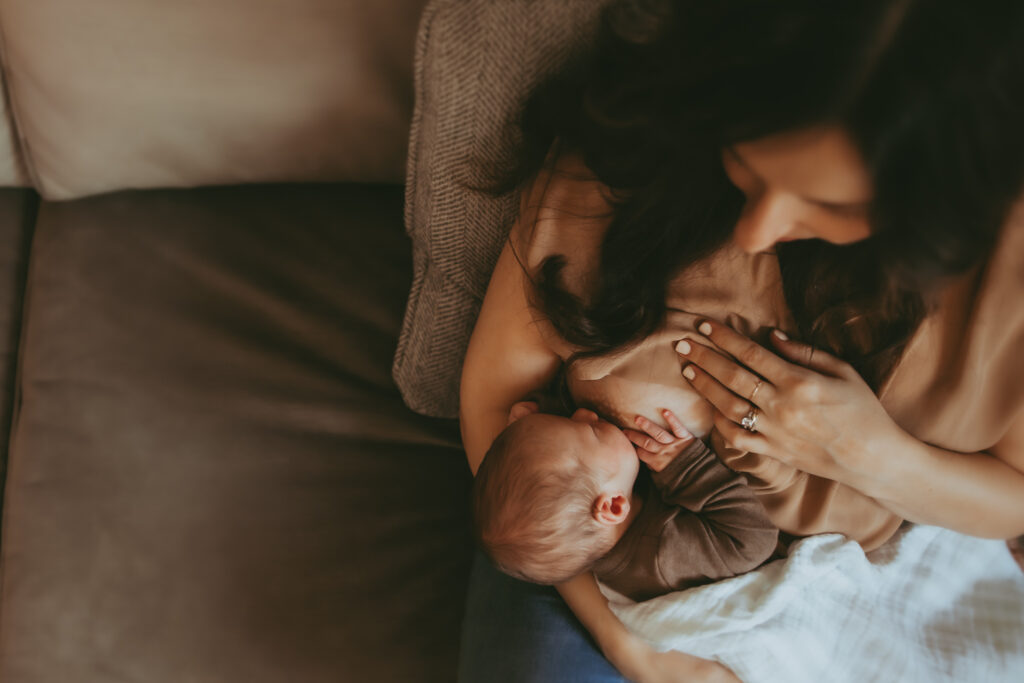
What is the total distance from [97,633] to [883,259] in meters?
1.26

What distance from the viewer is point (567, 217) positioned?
92 centimetres

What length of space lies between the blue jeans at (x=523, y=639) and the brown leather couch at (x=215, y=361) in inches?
5.4

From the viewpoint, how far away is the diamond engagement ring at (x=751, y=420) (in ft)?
2.93

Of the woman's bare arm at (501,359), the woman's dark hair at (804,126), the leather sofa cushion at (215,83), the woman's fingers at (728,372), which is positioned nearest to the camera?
the woman's dark hair at (804,126)

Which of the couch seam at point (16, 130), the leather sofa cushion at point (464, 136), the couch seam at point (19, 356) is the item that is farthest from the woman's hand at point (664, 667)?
the couch seam at point (16, 130)

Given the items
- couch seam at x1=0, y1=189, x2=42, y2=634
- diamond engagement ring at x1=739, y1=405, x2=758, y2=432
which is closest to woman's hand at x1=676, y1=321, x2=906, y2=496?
diamond engagement ring at x1=739, y1=405, x2=758, y2=432

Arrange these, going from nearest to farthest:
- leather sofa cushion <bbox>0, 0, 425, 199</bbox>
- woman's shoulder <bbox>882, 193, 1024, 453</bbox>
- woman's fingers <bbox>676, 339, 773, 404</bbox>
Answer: woman's shoulder <bbox>882, 193, 1024, 453</bbox>
woman's fingers <bbox>676, 339, 773, 404</bbox>
leather sofa cushion <bbox>0, 0, 425, 199</bbox>

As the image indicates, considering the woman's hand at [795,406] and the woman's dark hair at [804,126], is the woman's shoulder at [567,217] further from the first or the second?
the woman's hand at [795,406]

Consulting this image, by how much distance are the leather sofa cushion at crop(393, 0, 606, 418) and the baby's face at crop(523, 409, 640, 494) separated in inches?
9.8

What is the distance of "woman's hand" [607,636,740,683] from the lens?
970 mm

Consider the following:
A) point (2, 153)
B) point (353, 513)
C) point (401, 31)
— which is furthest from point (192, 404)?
point (401, 31)

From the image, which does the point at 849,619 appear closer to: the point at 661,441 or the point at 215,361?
the point at 661,441

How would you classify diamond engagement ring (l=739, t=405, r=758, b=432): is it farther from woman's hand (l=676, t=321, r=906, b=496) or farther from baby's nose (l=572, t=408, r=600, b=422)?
baby's nose (l=572, t=408, r=600, b=422)

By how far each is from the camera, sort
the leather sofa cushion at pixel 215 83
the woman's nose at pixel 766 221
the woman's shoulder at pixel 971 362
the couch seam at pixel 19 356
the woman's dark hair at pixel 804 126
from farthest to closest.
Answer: the couch seam at pixel 19 356
the leather sofa cushion at pixel 215 83
the woman's shoulder at pixel 971 362
the woman's nose at pixel 766 221
the woman's dark hair at pixel 804 126
